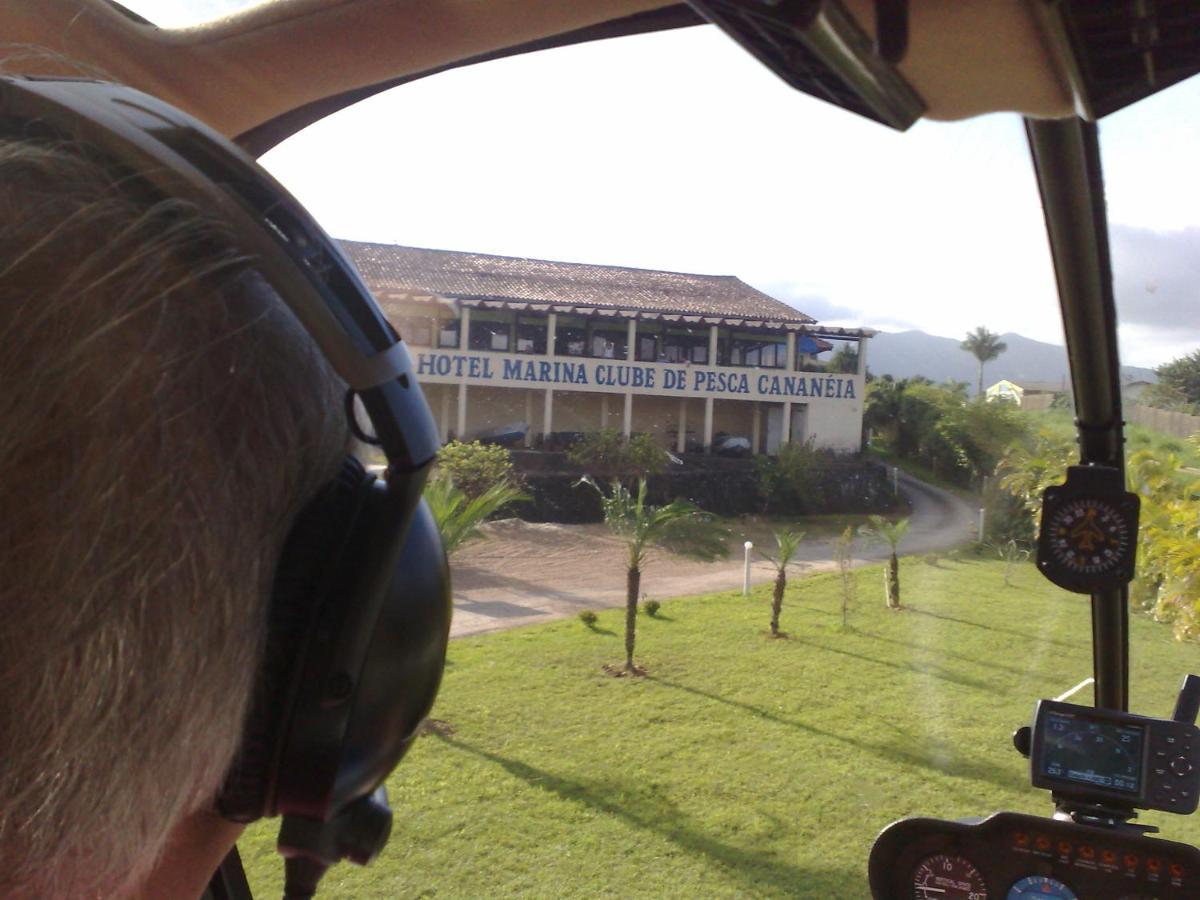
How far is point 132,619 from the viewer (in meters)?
0.55

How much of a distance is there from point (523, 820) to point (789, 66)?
1.79m

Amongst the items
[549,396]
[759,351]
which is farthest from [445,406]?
[759,351]

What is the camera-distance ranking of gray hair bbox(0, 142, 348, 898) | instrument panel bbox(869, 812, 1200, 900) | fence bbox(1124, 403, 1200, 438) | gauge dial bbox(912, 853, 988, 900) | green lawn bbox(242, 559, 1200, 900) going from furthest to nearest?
1. green lawn bbox(242, 559, 1200, 900)
2. fence bbox(1124, 403, 1200, 438)
3. gauge dial bbox(912, 853, 988, 900)
4. instrument panel bbox(869, 812, 1200, 900)
5. gray hair bbox(0, 142, 348, 898)

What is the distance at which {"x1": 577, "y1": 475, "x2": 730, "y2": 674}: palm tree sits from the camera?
2.54 metres

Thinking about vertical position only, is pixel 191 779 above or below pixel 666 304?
below

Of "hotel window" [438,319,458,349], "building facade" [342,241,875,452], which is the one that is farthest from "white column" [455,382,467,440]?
"hotel window" [438,319,458,349]

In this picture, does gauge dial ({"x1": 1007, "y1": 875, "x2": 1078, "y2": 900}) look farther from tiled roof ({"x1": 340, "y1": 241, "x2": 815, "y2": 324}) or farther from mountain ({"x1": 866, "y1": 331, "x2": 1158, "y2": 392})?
tiled roof ({"x1": 340, "y1": 241, "x2": 815, "y2": 324})

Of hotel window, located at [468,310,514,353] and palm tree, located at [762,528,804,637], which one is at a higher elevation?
hotel window, located at [468,310,514,353]

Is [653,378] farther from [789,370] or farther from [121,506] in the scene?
[121,506]

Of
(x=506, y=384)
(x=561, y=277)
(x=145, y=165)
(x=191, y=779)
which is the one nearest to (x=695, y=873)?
(x=506, y=384)

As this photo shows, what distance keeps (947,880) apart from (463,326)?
4.45 feet

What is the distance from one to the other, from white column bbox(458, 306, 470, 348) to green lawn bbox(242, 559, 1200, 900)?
0.74m

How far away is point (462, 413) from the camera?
7.21 feet

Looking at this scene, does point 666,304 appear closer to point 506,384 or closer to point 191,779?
point 506,384
